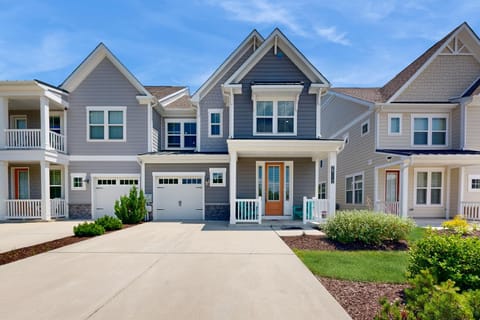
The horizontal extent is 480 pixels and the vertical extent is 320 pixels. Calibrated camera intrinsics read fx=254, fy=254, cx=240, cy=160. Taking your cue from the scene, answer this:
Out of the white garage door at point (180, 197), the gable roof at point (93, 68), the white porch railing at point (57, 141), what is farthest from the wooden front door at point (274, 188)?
the white porch railing at point (57, 141)

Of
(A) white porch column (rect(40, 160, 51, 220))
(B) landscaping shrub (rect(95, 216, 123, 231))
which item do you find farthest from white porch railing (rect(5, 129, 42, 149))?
(B) landscaping shrub (rect(95, 216, 123, 231))

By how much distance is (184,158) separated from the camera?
40.3 feet

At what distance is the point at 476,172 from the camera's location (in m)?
12.8

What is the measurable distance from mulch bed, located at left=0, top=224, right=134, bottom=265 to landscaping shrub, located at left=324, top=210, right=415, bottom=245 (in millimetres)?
7606

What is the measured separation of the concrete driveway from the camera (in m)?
3.28

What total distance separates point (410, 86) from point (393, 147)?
11.1 feet

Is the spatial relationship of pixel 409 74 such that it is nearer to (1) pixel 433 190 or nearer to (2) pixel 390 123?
(2) pixel 390 123

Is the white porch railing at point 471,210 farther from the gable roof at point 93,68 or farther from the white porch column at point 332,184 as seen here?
the gable roof at point 93,68

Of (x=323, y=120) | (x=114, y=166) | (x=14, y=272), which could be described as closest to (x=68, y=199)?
(x=114, y=166)

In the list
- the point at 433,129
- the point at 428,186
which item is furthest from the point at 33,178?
the point at 433,129

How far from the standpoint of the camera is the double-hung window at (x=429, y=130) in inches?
527

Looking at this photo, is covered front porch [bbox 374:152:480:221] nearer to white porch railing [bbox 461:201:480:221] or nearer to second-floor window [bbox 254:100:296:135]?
white porch railing [bbox 461:201:480:221]

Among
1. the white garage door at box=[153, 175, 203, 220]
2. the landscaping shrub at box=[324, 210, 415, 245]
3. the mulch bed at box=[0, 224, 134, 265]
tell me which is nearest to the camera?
the mulch bed at box=[0, 224, 134, 265]

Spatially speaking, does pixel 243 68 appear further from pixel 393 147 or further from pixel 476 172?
pixel 476 172
